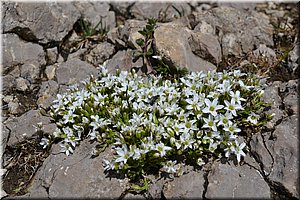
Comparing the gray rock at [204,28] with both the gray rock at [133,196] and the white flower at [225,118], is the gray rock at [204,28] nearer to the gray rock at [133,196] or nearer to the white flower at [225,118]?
the white flower at [225,118]

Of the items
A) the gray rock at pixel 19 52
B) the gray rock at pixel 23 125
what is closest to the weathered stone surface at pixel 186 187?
the gray rock at pixel 23 125

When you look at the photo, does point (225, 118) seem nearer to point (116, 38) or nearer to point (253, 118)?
point (253, 118)

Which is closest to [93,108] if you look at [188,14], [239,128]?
[239,128]

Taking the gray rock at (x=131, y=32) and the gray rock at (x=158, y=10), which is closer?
the gray rock at (x=131, y=32)

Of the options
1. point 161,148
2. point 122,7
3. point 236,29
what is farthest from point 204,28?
point 161,148

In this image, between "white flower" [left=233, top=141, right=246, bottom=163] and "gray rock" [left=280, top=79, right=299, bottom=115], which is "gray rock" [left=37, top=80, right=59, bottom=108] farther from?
"gray rock" [left=280, top=79, right=299, bottom=115]
